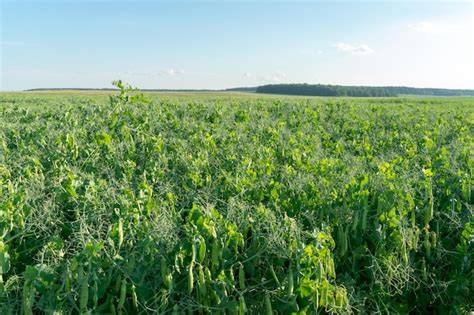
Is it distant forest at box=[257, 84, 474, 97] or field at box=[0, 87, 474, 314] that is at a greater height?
distant forest at box=[257, 84, 474, 97]

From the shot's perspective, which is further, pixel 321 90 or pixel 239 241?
pixel 321 90

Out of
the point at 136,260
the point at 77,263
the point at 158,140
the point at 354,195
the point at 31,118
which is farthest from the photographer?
the point at 31,118

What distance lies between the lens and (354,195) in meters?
A: 3.39

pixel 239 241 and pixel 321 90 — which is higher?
pixel 321 90

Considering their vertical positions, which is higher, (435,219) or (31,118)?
(31,118)

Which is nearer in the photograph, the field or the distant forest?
the field

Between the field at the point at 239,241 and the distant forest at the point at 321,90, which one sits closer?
the field at the point at 239,241

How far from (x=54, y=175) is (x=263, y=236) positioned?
242 centimetres

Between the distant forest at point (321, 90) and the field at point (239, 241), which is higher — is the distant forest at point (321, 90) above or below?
above

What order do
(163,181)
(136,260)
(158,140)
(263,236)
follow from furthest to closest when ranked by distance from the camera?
(158,140) < (163,181) < (263,236) < (136,260)

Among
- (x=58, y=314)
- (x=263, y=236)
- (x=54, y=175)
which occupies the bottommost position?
(x=58, y=314)

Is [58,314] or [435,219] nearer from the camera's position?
[58,314]

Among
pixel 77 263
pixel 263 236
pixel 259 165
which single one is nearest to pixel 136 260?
pixel 77 263

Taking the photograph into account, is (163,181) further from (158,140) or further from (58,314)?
(58,314)
